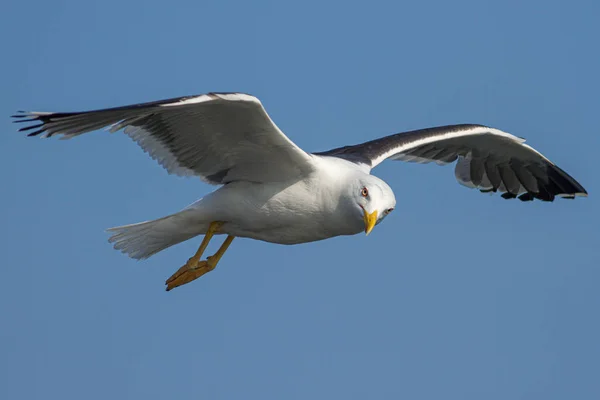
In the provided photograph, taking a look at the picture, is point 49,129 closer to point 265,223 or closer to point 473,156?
point 265,223

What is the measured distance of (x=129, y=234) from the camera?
39.8 ft

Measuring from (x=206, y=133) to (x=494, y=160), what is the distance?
5.20 m

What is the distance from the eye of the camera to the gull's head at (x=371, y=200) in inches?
412

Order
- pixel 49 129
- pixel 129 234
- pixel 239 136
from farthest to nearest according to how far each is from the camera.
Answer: pixel 129 234, pixel 239 136, pixel 49 129

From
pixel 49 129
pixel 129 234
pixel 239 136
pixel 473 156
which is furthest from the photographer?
pixel 473 156

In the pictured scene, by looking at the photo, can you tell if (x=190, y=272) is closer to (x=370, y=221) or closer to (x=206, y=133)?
(x=206, y=133)

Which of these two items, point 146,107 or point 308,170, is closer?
point 146,107

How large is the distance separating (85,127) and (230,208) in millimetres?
2280

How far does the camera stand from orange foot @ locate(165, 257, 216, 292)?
1234 cm

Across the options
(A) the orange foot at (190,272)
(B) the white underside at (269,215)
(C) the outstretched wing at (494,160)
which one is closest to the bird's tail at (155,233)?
(B) the white underside at (269,215)

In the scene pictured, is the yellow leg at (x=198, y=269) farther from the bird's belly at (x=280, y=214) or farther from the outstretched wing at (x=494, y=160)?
the outstretched wing at (x=494, y=160)

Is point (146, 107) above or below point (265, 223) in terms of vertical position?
above

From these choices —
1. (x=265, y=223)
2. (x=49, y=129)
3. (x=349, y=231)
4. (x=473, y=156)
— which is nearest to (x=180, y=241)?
(x=265, y=223)

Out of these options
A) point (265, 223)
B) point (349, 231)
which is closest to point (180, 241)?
point (265, 223)
